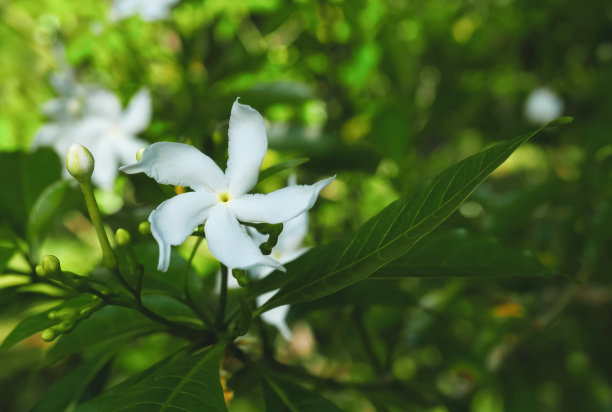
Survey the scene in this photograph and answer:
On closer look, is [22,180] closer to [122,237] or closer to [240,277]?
[122,237]

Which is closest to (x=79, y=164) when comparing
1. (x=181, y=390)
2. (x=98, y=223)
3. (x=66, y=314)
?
(x=98, y=223)

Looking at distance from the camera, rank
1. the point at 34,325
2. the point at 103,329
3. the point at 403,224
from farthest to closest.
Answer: the point at 103,329
the point at 34,325
the point at 403,224

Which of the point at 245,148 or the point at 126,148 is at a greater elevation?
the point at 245,148

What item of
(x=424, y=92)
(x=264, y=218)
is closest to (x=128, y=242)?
(x=264, y=218)

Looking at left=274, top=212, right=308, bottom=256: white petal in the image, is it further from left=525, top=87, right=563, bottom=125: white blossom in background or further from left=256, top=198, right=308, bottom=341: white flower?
left=525, top=87, right=563, bottom=125: white blossom in background

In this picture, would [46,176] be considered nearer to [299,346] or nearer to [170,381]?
[170,381]

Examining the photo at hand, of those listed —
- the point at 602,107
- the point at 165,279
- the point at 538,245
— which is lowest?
the point at 538,245

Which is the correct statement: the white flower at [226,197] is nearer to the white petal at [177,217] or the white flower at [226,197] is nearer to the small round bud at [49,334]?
the white petal at [177,217]

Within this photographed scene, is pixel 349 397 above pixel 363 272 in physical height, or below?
below

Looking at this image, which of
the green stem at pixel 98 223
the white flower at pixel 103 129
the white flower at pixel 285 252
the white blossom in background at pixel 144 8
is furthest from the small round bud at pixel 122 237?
the white blossom in background at pixel 144 8
